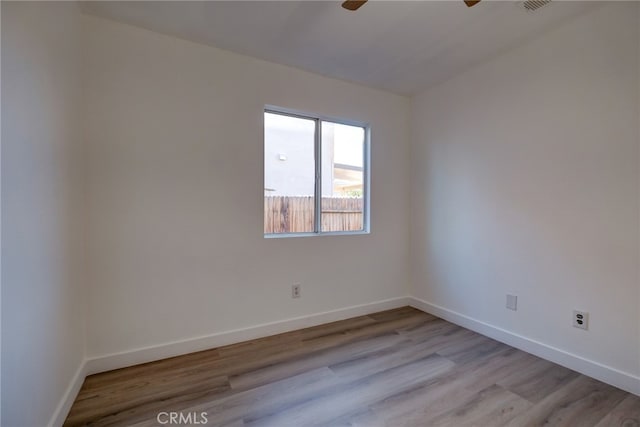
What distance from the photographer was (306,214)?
9.16 feet

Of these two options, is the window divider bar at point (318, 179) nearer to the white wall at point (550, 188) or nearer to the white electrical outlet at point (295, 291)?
the white electrical outlet at point (295, 291)

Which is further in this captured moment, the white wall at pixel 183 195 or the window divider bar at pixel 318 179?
the window divider bar at pixel 318 179

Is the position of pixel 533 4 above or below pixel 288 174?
above

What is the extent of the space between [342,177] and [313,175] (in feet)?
1.17

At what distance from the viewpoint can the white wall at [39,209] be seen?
3.46ft

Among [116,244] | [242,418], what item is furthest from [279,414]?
[116,244]

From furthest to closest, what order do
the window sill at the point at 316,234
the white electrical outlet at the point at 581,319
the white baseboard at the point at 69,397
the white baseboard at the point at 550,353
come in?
1. the window sill at the point at 316,234
2. the white electrical outlet at the point at 581,319
3. the white baseboard at the point at 550,353
4. the white baseboard at the point at 69,397

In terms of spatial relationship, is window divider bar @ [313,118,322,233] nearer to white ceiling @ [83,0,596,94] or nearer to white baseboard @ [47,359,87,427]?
white ceiling @ [83,0,596,94]

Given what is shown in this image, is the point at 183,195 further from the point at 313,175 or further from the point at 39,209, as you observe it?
the point at 313,175

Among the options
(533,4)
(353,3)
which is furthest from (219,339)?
(533,4)

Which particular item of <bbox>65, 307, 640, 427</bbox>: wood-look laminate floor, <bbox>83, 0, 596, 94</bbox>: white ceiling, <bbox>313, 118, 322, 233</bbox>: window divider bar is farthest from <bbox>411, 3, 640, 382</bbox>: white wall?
<bbox>313, 118, 322, 233</bbox>: window divider bar

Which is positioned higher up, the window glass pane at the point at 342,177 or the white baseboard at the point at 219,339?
the window glass pane at the point at 342,177

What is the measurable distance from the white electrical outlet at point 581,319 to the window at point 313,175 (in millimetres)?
1780

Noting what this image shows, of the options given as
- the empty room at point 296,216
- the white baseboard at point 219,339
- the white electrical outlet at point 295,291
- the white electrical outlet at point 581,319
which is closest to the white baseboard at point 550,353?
the empty room at point 296,216
